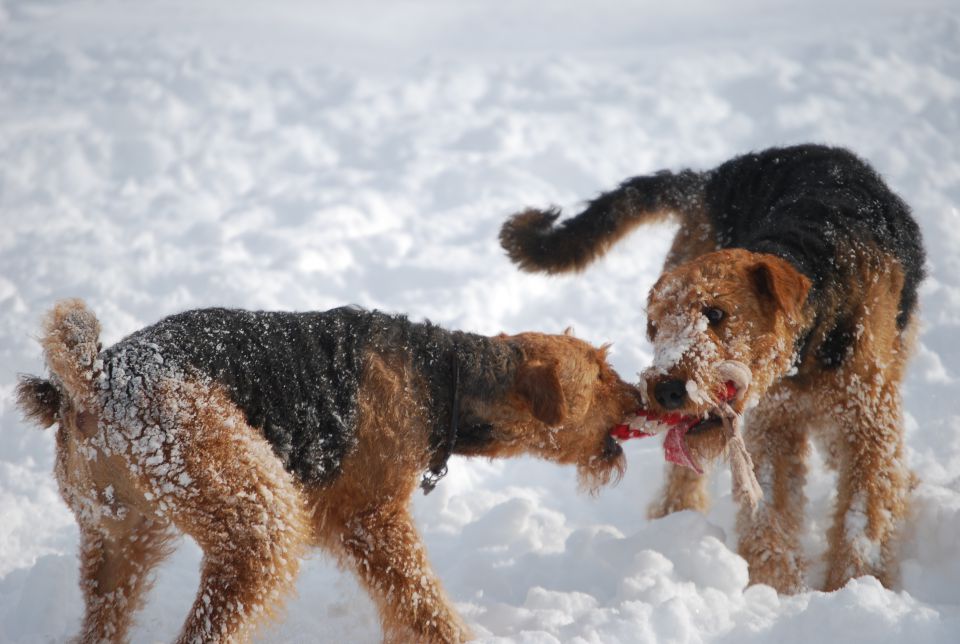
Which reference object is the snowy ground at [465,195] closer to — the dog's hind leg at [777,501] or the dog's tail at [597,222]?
the dog's hind leg at [777,501]

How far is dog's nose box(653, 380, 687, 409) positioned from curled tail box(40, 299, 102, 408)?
7.00ft

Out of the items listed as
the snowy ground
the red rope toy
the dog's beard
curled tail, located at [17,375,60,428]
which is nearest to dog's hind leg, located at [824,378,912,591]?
the snowy ground

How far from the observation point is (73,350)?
2916 millimetres

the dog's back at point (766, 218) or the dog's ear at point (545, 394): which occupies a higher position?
the dog's back at point (766, 218)

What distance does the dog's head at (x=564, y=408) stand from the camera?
357cm

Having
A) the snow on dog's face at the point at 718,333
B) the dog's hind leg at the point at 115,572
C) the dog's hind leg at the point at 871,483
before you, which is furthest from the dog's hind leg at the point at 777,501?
the dog's hind leg at the point at 115,572

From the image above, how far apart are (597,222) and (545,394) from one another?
2.13 m

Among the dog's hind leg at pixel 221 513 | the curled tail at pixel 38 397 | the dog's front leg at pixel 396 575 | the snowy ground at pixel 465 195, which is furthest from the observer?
the snowy ground at pixel 465 195

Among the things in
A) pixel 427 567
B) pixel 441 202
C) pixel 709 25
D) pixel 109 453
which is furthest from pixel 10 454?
pixel 709 25

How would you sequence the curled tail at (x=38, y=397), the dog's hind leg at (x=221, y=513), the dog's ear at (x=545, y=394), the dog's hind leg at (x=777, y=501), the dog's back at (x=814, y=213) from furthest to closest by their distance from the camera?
the dog's hind leg at (x=777, y=501)
the dog's back at (x=814, y=213)
the dog's ear at (x=545, y=394)
the curled tail at (x=38, y=397)
the dog's hind leg at (x=221, y=513)

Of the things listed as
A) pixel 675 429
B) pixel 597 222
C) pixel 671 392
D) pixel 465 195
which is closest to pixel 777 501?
pixel 675 429

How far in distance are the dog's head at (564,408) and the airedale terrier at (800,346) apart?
223 millimetres

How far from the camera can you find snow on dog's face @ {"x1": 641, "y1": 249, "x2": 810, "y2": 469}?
3609 millimetres

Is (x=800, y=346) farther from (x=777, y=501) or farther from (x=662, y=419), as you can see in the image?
(x=777, y=501)
